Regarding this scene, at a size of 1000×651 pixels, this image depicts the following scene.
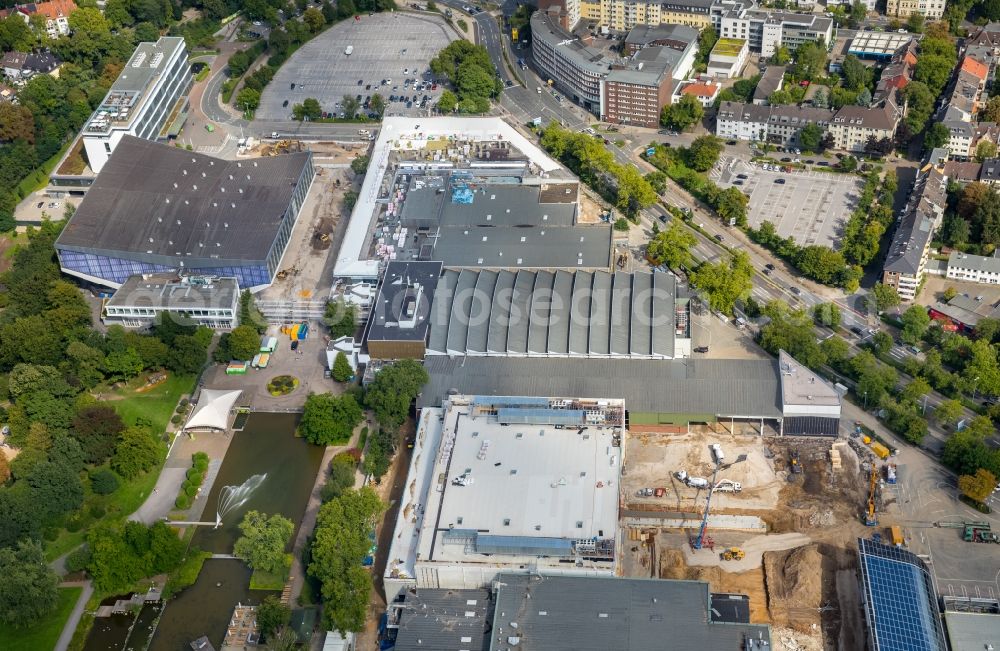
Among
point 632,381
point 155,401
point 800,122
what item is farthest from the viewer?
point 800,122

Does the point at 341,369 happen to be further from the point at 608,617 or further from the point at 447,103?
the point at 447,103

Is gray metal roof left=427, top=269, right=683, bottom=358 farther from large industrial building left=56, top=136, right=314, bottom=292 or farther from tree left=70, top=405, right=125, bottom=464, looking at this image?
tree left=70, top=405, right=125, bottom=464

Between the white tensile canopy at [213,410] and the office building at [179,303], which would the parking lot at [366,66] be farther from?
the white tensile canopy at [213,410]

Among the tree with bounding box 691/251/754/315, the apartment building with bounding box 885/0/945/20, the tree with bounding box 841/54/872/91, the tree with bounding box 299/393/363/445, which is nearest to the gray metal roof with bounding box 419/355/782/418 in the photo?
the tree with bounding box 299/393/363/445

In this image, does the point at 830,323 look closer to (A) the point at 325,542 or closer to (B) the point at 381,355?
(B) the point at 381,355

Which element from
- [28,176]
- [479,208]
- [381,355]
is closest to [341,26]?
[28,176]

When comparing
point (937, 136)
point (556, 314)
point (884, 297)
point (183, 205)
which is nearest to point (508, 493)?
point (556, 314)
